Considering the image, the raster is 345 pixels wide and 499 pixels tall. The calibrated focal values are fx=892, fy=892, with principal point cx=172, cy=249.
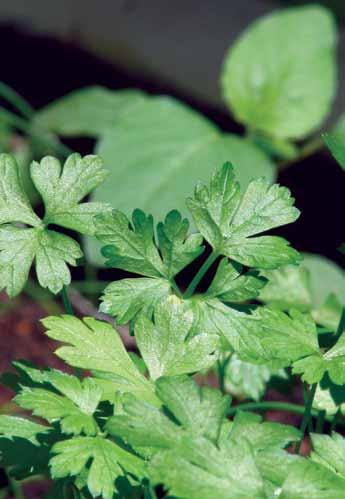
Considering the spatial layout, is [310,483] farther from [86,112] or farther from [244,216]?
[86,112]

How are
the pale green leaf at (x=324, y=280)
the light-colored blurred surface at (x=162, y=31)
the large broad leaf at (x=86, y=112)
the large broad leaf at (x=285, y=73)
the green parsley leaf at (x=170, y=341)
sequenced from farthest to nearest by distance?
the light-colored blurred surface at (x=162, y=31)
the large broad leaf at (x=86, y=112)
the large broad leaf at (x=285, y=73)
the pale green leaf at (x=324, y=280)
the green parsley leaf at (x=170, y=341)

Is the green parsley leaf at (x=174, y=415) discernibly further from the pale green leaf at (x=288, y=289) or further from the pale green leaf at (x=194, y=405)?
the pale green leaf at (x=288, y=289)

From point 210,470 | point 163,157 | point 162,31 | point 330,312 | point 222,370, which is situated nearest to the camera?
point 210,470

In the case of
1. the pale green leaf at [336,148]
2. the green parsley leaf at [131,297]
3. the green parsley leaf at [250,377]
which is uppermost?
the pale green leaf at [336,148]

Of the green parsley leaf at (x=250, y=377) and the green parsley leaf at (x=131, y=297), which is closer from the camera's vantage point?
the green parsley leaf at (x=131, y=297)

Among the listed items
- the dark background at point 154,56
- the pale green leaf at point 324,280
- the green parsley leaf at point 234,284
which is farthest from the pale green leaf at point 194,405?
the dark background at point 154,56

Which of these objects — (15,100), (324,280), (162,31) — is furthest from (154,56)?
(324,280)

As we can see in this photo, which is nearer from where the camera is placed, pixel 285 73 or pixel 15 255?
pixel 15 255
